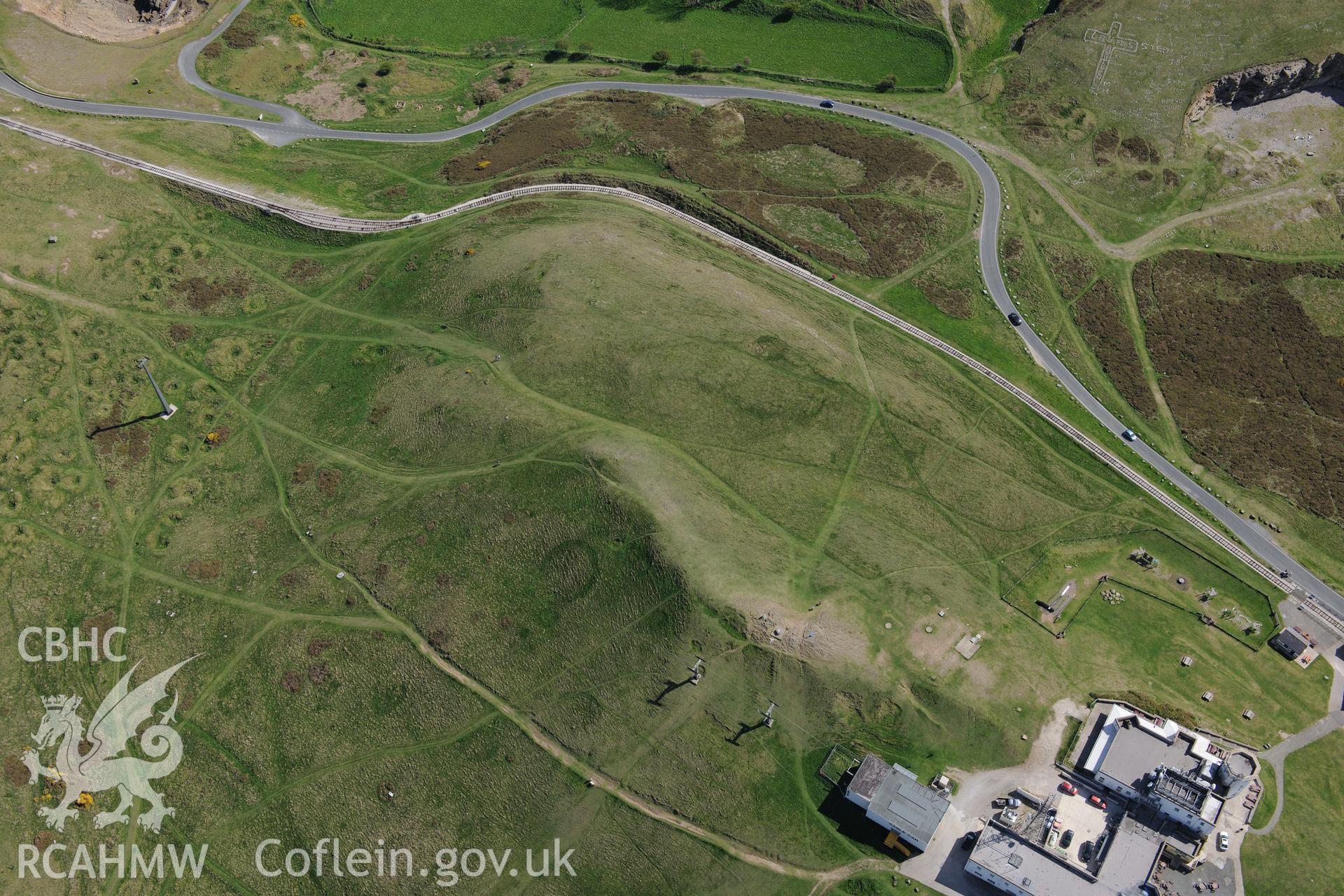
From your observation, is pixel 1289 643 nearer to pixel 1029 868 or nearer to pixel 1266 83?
pixel 1029 868

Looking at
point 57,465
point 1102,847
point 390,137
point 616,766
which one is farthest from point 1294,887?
point 390,137

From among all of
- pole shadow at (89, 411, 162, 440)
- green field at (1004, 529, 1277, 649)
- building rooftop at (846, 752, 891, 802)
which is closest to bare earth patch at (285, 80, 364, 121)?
pole shadow at (89, 411, 162, 440)

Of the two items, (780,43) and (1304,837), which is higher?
(780,43)

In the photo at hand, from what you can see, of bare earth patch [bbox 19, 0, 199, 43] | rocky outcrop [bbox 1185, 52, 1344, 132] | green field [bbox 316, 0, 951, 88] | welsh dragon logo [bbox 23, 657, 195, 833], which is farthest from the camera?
green field [bbox 316, 0, 951, 88]

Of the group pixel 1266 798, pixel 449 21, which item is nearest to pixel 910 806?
pixel 1266 798

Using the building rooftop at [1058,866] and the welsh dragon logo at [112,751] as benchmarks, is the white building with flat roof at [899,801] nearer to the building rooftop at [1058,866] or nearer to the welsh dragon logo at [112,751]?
the building rooftop at [1058,866]

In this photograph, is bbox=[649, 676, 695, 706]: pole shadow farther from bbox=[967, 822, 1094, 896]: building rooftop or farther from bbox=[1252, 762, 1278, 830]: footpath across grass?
bbox=[1252, 762, 1278, 830]: footpath across grass
